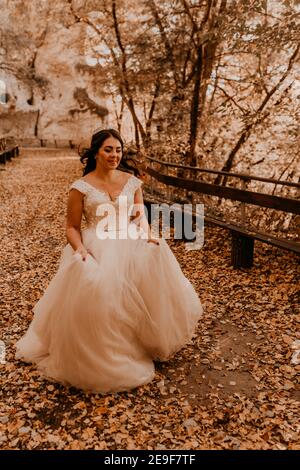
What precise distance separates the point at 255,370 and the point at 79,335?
178cm

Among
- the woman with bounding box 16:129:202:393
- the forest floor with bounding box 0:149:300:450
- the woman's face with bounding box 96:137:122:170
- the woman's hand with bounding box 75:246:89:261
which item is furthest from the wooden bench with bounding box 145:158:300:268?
the woman's hand with bounding box 75:246:89:261

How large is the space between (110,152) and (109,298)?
1.44 m

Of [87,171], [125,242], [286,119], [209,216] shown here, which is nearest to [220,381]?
[125,242]

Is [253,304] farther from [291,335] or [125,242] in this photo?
[125,242]

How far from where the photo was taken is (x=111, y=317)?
368 cm

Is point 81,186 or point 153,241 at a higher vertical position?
point 81,186

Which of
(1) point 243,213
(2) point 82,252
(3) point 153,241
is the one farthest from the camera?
(1) point 243,213

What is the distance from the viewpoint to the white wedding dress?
3.64m

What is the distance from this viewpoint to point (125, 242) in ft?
13.4

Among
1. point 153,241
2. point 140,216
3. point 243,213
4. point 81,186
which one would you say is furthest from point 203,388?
point 243,213

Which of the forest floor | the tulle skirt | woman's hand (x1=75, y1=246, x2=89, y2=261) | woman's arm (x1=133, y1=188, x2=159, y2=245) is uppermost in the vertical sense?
woman's arm (x1=133, y1=188, x2=159, y2=245)

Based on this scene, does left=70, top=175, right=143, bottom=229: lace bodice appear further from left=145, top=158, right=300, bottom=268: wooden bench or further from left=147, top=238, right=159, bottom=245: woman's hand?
left=145, top=158, right=300, bottom=268: wooden bench

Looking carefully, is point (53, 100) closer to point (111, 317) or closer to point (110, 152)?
point (110, 152)

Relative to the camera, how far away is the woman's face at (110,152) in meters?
4.15
